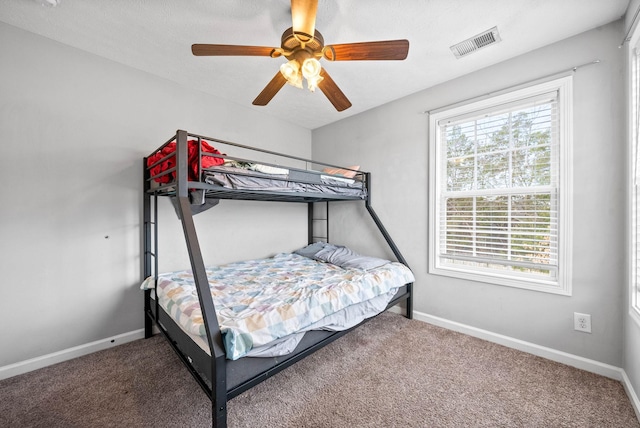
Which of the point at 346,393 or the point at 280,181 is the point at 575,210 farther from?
the point at 280,181

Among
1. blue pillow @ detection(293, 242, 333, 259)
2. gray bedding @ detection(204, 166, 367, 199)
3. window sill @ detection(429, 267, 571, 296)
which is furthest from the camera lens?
blue pillow @ detection(293, 242, 333, 259)

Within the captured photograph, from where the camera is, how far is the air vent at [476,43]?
1812 millimetres

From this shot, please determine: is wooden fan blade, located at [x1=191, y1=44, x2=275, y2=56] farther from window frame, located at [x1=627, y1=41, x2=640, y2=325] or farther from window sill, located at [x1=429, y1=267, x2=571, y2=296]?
window sill, located at [x1=429, y1=267, x2=571, y2=296]

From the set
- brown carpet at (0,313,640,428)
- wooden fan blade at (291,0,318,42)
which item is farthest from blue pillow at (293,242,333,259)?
wooden fan blade at (291,0,318,42)

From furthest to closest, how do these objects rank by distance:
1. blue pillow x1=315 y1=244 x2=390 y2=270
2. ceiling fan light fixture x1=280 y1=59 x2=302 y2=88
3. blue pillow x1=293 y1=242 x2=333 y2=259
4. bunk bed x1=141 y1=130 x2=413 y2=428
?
blue pillow x1=293 y1=242 x2=333 y2=259
blue pillow x1=315 y1=244 x2=390 y2=270
ceiling fan light fixture x1=280 y1=59 x2=302 y2=88
bunk bed x1=141 y1=130 x2=413 y2=428

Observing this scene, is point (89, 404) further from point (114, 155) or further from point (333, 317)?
point (114, 155)

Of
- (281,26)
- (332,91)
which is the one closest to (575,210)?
(332,91)

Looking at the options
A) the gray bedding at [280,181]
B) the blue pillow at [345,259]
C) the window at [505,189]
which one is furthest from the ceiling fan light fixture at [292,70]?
the blue pillow at [345,259]

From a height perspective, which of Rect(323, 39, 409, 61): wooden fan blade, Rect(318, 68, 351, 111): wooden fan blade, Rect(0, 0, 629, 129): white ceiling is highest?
Rect(0, 0, 629, 129): white ceiling

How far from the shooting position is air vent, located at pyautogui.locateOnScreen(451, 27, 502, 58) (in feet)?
5.95

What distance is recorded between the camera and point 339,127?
11.2 feet

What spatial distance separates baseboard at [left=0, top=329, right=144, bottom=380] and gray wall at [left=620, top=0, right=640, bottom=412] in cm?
356

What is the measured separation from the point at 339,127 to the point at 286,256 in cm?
190

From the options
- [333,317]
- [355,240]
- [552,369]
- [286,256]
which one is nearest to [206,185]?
[333,317]
